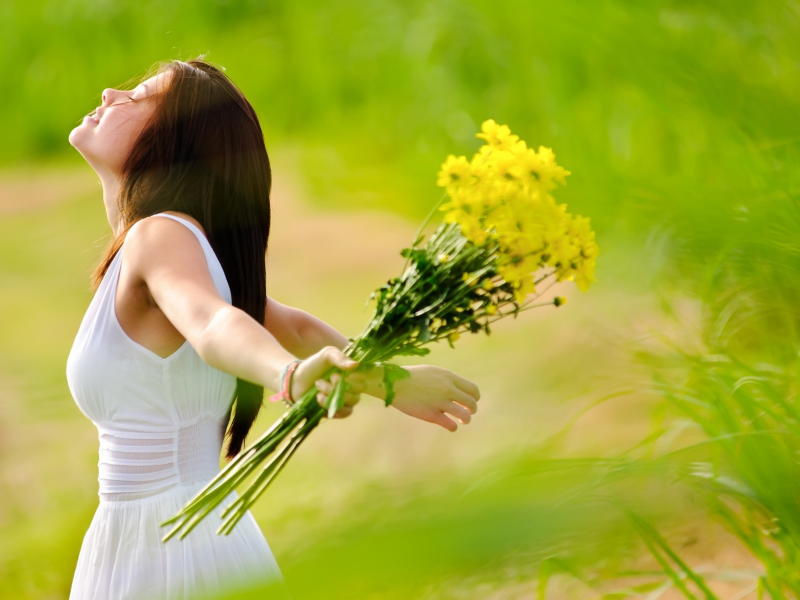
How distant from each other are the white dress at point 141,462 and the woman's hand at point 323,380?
0.28 meters

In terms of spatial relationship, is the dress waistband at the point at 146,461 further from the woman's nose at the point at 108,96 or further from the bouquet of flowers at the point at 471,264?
the woman's nose at the point at 108,96

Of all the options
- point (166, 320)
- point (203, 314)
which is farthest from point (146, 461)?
point (203, 314)

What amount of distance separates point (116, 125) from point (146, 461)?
35 cm

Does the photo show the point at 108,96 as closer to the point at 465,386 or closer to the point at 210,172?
the point at 210,172

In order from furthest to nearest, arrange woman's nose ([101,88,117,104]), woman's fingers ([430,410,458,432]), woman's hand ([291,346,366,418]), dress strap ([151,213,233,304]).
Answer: woman's nose ([101,88,117,104])
dress strap ([151,213,233,304])
woman's fingers ([430,410,458,432])
woman's hand ([291,346,366,418])

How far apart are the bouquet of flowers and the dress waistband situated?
0.63 ft

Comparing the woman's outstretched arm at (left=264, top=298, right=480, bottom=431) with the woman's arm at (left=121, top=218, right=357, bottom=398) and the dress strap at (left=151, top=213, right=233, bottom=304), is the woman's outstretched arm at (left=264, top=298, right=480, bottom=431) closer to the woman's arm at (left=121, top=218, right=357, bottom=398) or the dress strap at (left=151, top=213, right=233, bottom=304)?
the woman's arm at (left=121, top=218, right=357, bottom=398)

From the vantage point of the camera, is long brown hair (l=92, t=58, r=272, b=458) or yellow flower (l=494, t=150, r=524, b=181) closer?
yellow flower (l=494, t=150, r=524, b=181)

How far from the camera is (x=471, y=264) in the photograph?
1.64 feet

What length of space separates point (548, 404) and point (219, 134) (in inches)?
24.4

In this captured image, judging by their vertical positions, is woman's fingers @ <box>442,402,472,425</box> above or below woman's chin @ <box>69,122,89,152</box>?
below

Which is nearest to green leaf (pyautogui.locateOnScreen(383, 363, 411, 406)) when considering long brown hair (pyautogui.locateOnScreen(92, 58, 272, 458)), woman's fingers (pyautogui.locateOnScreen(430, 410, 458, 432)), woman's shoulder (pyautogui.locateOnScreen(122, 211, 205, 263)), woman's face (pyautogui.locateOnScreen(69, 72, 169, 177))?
woman's fingers (pyautogui.locateOnScreen(430, 410, 458, 432))

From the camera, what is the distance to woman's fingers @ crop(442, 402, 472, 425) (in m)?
0.52

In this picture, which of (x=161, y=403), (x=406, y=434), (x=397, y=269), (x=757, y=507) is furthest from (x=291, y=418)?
(x=397, y=269)
